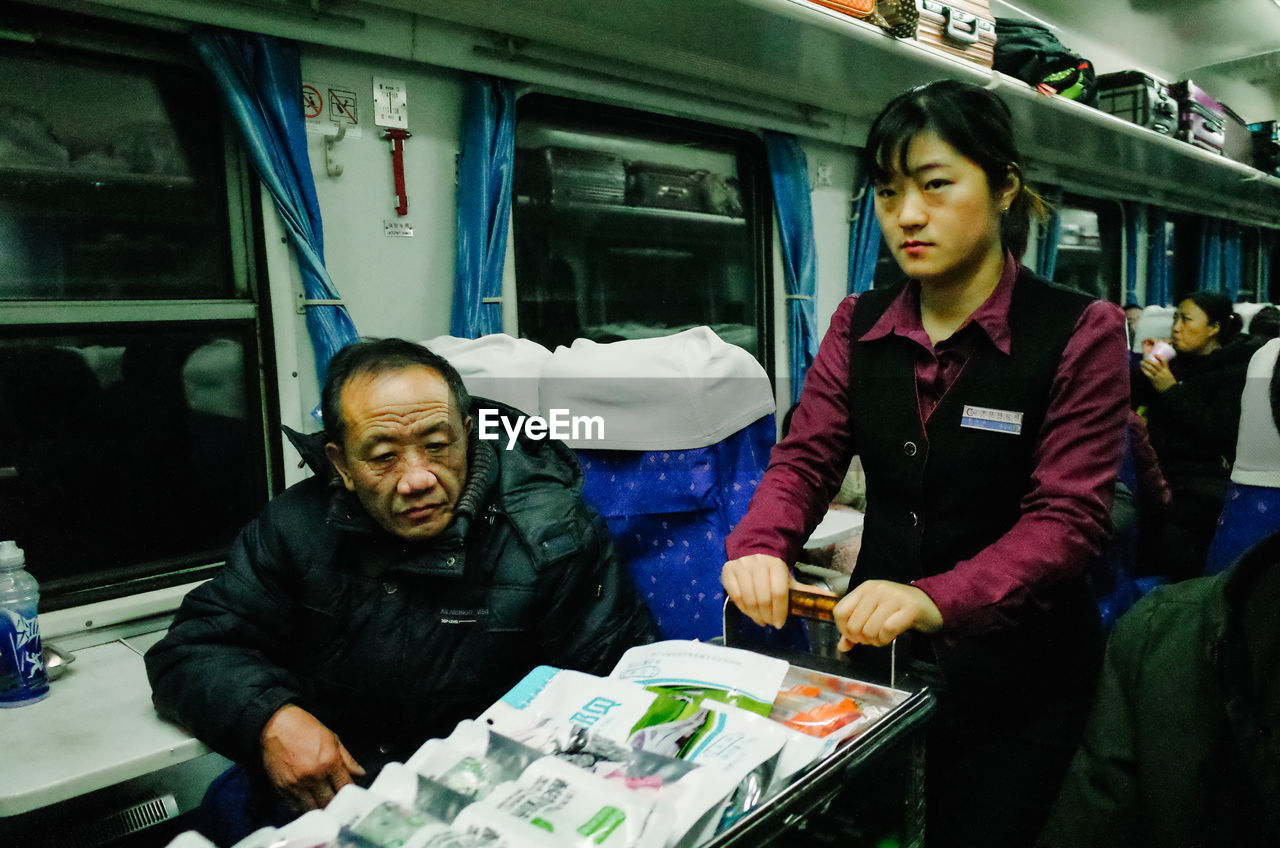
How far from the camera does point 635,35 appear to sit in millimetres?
2941

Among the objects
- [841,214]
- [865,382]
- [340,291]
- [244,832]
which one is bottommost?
[244,832]

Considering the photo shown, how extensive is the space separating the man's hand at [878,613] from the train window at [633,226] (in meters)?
2.28

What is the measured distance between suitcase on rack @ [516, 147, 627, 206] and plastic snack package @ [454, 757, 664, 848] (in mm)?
2654

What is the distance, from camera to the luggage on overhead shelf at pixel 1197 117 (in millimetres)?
5605

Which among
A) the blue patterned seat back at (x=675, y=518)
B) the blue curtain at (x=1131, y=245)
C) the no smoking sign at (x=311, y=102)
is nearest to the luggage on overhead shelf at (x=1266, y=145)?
the blue curtain at (x=1131, y=245)

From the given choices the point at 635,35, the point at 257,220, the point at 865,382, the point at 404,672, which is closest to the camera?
the point at 865,382

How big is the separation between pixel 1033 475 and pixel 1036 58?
151 inches

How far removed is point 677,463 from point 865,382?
25.6 inches

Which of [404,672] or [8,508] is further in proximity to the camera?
[8,508]

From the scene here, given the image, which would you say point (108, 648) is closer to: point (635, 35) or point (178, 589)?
point (178, 589)

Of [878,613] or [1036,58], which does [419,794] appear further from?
[1036,58]

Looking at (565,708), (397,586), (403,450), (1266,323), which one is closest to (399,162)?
(403,450)

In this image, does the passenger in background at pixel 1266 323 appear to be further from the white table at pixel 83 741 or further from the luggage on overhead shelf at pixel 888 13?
the white table at pixel 83 741

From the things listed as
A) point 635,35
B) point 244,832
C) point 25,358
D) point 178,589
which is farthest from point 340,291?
point 244,832
